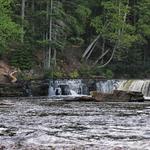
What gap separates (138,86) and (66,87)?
6792 millimetres

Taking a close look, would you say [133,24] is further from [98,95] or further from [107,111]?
[107,111]

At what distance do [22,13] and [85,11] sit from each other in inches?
381

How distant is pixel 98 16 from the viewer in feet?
228

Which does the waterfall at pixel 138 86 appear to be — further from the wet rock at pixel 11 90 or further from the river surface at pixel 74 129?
the river surface at pixel 74 129

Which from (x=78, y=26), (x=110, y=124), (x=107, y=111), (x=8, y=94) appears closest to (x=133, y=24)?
(x=78, y=26)

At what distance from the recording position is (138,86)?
51594 millimetres

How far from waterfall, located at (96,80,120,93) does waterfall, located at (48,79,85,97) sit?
155cm

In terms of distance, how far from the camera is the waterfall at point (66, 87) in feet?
172

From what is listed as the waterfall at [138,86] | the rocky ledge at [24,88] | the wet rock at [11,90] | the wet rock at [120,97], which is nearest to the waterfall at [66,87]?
the rocky ledge at [24,88]

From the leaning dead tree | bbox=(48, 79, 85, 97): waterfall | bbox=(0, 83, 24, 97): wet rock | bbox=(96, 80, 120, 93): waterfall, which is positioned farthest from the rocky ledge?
the leaning dead tree

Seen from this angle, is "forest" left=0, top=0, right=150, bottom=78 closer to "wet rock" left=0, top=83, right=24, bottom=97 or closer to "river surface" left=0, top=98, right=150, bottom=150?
"wet rock" left=0, top=83, right=24, bottom=97

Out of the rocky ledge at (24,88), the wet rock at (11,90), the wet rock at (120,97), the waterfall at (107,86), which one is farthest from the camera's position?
the waterfall at (107,86)

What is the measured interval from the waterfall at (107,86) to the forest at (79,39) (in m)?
6.52

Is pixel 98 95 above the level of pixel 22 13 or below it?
below
